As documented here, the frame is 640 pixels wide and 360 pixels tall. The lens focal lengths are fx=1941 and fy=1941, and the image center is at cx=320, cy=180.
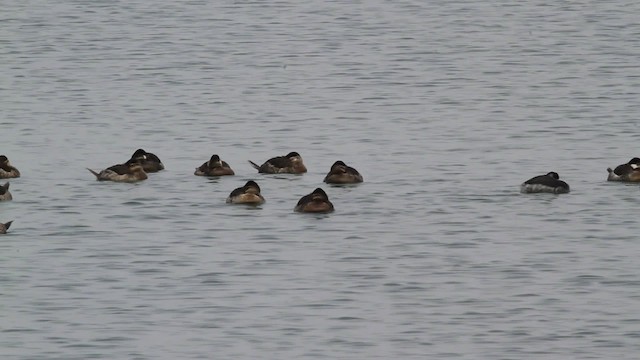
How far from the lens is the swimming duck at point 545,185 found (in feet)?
97.1

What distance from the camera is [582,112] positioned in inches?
1561

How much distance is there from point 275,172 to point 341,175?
1742 mm

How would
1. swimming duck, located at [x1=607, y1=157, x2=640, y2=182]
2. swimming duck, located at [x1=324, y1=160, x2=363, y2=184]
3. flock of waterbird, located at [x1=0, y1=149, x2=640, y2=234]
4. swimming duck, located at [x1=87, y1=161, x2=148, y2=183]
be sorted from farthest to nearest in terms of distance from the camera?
swimming duck, located at [x1=87, y1=161, x2=148, y2=183] → swimming duck, located at [x1=324, y1=160, x2=363, y2=184] → swimming duck, located at [x1=607, y1=157, x2=640, y2=182] → flock of waterbird, located at [x1=0, y1=149, x2=640, y2=234]

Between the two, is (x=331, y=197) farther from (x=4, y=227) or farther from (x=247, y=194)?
(x=4, y=227)

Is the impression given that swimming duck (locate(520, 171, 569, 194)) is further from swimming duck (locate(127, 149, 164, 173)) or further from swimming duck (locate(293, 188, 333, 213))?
swimming duck (locate(127, 149, 164, 173))

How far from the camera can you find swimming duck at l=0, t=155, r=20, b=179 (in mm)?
31375

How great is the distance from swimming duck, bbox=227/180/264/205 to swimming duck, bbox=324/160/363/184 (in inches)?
68.9

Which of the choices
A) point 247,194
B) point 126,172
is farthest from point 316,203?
point 126,172

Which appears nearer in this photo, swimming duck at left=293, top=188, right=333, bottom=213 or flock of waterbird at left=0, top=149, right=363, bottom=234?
swimming duck at left=293, top=188, right=333, bottom=213

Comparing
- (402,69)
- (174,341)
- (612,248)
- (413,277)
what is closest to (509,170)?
(612,248)

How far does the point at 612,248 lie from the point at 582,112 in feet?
46.3

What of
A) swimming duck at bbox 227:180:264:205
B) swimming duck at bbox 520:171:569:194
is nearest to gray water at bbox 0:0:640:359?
swimming duck at bbox 520:171:569:194

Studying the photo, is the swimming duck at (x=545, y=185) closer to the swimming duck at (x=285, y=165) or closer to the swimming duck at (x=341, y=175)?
the swimming duck at (x=341, y=175)

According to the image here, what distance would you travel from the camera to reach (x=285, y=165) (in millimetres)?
31703
